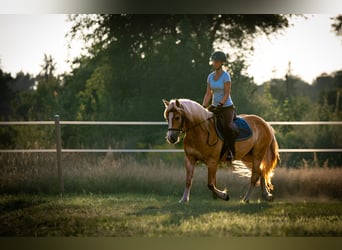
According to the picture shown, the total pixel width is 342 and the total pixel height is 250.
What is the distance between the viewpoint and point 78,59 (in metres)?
9.30

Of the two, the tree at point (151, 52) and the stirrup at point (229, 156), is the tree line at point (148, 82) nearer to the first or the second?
the tree at point (151, 52)

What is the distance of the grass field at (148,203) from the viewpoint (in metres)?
5.75

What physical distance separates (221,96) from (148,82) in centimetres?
294

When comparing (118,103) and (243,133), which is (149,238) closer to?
(243,133)

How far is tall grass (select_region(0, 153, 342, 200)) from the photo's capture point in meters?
7.02

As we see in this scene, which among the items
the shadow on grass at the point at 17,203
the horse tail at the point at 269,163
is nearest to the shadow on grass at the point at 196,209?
the horse tail at the point at 269,163

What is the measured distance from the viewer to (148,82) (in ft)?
29.5

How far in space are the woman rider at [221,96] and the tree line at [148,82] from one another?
2167 millimetres

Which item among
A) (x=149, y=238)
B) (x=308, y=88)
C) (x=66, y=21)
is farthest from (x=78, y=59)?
(x=149, y=238)

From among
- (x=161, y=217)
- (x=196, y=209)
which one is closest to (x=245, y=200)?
(x=196, y=209)

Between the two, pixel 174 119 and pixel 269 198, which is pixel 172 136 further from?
pixel 269 198

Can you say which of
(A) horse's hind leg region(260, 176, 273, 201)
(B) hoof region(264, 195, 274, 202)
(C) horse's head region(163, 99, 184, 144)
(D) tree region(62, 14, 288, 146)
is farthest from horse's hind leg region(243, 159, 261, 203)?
(D) tree region(62, 14, 288, 146)

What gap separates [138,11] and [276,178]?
2.45 metres

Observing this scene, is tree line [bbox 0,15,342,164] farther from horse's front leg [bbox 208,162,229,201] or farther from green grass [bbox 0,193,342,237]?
horse's front leg [bbox 208,162,229,201]
